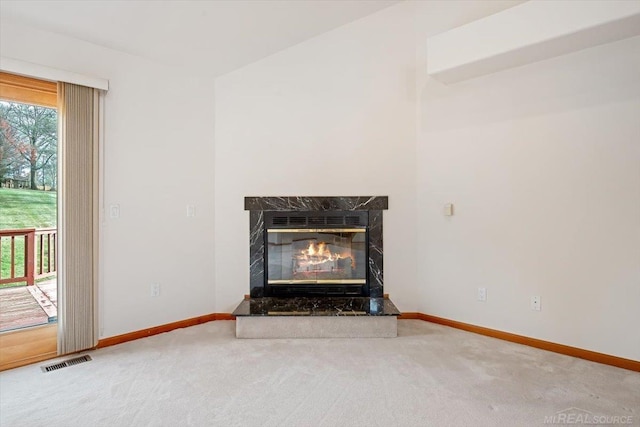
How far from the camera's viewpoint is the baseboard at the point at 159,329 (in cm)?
289

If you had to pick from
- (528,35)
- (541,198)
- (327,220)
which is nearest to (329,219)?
(327,220)

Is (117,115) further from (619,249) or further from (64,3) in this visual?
(619,249)

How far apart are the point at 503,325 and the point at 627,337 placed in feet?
2.69

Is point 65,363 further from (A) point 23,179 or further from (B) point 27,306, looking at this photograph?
(A) point 23,179

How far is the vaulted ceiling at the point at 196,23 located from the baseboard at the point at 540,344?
120 inches

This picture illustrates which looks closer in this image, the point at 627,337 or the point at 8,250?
the point at 627,337

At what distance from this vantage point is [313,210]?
3555 millimetres

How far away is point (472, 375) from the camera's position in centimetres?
230

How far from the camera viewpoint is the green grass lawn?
272 cm

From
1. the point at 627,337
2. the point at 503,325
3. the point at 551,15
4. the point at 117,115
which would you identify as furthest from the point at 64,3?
the point at 627,337

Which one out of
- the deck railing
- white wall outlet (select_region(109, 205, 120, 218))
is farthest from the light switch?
the deck railing

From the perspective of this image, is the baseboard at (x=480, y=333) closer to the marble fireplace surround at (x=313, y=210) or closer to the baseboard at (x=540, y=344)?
the baseboard at (x=540, y=344)

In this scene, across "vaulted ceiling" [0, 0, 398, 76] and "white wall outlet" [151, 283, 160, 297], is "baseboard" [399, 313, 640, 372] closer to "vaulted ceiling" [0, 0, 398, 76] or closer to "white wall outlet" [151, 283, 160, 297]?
"white wall outlet" [151, 283, 160, 297]

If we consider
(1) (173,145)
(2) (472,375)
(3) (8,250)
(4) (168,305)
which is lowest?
(2) (472,375)
